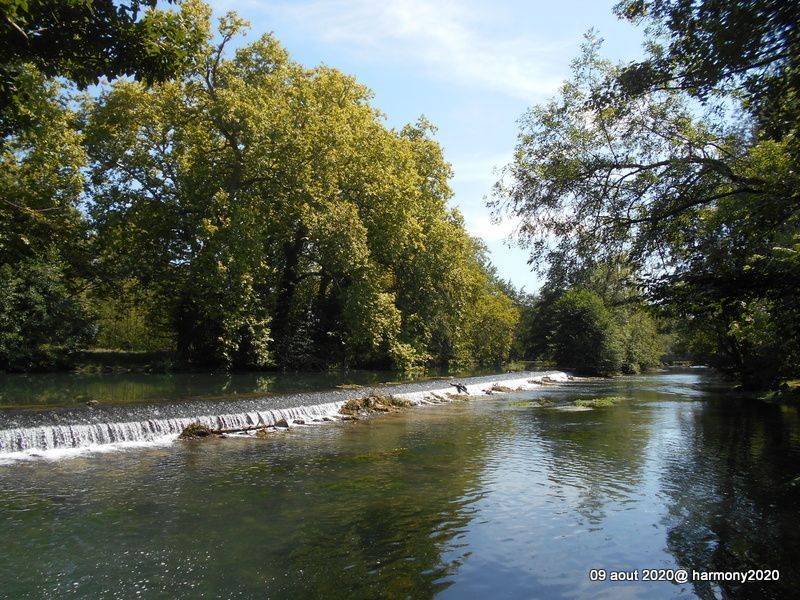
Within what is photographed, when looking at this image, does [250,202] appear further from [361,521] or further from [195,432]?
[361,521]

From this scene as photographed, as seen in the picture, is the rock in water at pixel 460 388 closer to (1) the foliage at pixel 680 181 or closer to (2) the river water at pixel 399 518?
(2) the river water at pixel 399 518

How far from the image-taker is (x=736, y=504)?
893 cm

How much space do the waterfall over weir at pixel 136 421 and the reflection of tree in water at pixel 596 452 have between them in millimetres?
7654

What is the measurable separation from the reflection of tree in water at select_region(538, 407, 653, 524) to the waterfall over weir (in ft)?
25.1

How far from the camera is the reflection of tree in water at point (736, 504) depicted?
6590 mm

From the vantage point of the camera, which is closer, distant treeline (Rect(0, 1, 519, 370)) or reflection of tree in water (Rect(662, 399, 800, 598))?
reflection of tree in water (Rect(662, 399, 800, 598))

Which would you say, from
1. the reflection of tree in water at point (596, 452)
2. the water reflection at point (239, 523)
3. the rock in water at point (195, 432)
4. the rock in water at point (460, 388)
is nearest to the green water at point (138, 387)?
the rock in water at point (195, 432)

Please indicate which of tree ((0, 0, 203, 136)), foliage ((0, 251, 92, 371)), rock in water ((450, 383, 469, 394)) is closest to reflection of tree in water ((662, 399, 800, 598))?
tree ((0, 0, 203, 136))

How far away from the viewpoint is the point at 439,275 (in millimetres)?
39406

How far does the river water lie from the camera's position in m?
6.11

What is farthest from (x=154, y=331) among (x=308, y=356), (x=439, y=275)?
(x=439, y=275)

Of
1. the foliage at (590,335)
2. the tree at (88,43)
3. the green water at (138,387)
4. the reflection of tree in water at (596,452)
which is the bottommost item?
the reflection of tree in water at (596,452)

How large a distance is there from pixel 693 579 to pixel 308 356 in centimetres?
3081

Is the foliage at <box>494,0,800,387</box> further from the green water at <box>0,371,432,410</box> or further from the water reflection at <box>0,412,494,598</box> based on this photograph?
the green water at <box>0,371,432,410</box>
